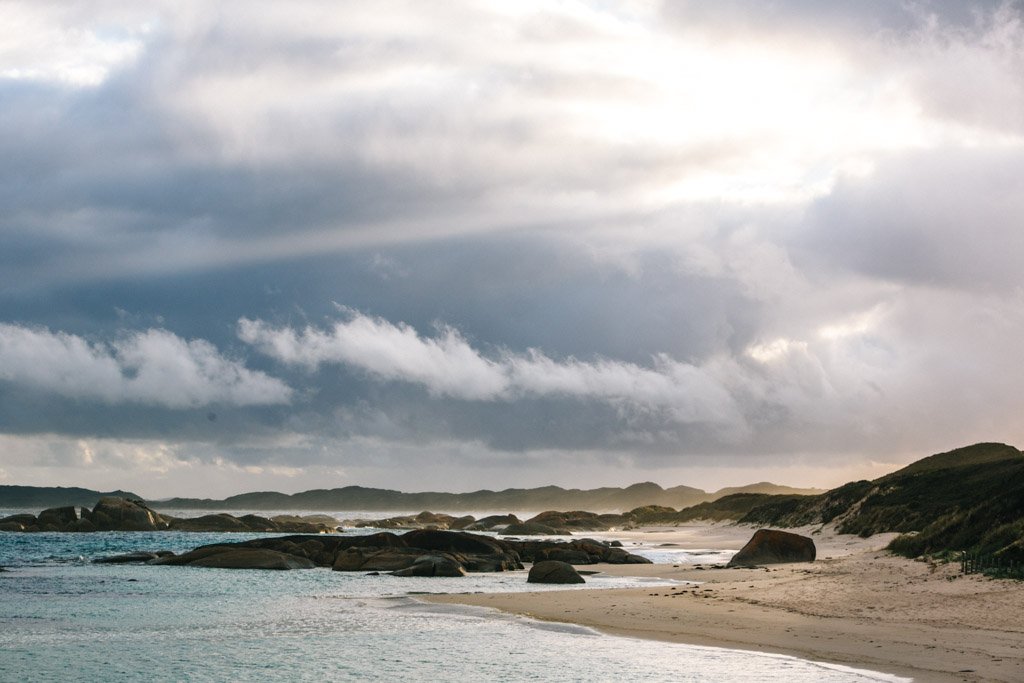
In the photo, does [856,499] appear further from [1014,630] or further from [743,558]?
[1014,630]

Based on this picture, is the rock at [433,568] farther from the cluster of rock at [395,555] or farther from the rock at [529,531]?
the rock at [529,531]

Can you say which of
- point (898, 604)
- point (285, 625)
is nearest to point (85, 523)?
point (285, 625)

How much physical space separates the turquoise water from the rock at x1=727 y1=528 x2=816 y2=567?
7.23 meters

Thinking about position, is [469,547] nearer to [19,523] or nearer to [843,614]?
[843,614]

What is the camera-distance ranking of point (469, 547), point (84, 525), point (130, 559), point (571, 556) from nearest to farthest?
point (469, 547)
point (571, 556)
point (130, 559)
point (84, 525)

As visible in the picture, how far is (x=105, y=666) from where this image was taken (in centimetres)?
2028

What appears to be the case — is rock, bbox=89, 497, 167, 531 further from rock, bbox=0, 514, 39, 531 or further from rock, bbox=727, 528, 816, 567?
rock, bbox=727, 528, 816, 567

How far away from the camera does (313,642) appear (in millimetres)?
23828

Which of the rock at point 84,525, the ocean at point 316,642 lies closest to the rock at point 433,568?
the ocean at point 316,642

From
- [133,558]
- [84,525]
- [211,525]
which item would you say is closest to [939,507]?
[133,558]

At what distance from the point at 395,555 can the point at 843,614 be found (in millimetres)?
30593

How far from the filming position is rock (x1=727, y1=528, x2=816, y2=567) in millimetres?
45781

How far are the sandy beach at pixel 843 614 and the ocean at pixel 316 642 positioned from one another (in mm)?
1315

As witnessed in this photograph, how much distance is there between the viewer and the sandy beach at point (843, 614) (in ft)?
61.9
